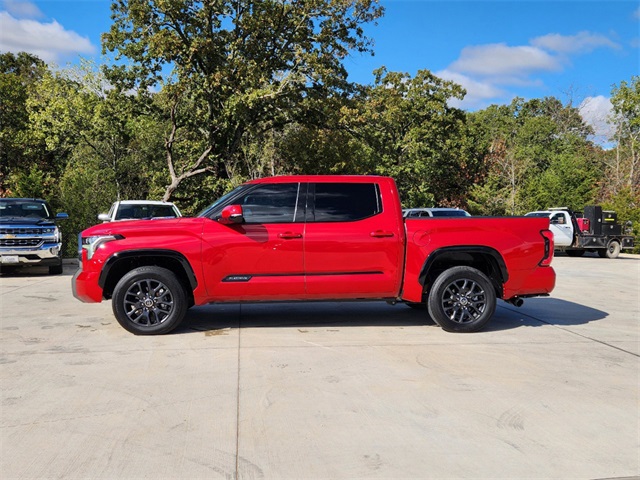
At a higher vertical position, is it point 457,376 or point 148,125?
point 148,125

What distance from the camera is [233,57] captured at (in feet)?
73.5

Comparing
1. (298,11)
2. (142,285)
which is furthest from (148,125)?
(142,285)

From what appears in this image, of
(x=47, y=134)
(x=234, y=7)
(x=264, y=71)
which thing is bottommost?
(x=47, y=134)

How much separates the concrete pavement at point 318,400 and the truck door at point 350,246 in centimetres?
65

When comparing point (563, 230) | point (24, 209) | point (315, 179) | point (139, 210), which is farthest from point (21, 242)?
point (563, 230)

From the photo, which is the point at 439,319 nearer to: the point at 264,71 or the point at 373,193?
the point at 373,193

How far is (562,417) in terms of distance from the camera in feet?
13.5

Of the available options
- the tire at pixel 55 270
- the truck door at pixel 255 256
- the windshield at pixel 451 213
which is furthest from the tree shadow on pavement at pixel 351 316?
the windshield at pixel 451 213

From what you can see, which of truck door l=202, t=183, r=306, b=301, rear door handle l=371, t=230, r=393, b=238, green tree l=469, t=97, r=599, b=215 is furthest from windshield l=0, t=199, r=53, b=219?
green tree l=469, t=97, r=599, b=215

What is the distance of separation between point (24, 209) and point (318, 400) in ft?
40.1

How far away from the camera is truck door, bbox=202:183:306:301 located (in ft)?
21.0

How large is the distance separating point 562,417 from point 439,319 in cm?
267

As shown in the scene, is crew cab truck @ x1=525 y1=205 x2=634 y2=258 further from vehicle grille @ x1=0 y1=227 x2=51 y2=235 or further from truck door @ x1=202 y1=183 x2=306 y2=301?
vehicle grille @ x1=0 y1=227 x2=51 y2=235

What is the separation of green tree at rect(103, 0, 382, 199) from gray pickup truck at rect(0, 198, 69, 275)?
9.47 m
